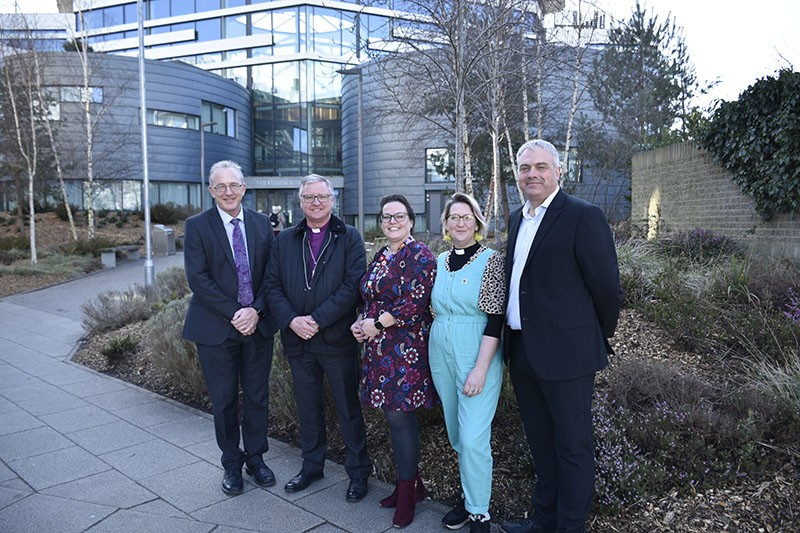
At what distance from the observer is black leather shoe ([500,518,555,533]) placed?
3254mm

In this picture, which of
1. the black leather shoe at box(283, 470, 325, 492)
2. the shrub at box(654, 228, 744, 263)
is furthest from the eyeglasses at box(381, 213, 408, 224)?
the shrub at box(654, 228, 744, 263)

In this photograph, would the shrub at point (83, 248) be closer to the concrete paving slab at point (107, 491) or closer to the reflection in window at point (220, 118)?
the concrete paving slab at point (107, 491)

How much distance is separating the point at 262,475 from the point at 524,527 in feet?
6.12

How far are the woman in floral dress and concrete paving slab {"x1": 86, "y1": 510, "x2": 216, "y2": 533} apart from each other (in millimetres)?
1219

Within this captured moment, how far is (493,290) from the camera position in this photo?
10.6 ft

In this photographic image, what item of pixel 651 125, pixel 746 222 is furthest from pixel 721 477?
pixel 651 125

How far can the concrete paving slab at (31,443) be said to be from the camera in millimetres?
4730

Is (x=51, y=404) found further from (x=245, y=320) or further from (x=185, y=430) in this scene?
(x=245, y=320)

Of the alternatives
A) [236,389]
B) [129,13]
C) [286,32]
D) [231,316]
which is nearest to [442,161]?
[286,32]

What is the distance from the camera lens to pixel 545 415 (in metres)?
3.25

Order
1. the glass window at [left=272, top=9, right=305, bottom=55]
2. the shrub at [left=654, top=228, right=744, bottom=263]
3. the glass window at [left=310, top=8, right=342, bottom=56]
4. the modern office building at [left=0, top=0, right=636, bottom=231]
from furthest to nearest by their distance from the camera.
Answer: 1. the glass window at [left=272, top=9, right=305, bottom=55]
2. the glass window at [left=310, top=8, right=342, bottom=56]
3. the modern office building at [left=0, top=0, right=636, bottom=231]
4. the shrub at [left=654, top=228, right=744, bottom=263]

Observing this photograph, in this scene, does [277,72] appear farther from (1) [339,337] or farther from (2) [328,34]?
(1) [339,337]

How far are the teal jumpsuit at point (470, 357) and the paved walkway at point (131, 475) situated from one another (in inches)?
17.2

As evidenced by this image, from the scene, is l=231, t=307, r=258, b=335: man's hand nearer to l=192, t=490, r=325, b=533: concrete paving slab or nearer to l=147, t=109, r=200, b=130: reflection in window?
l=192, t=490, r=325, b=533: concrete paving slab
